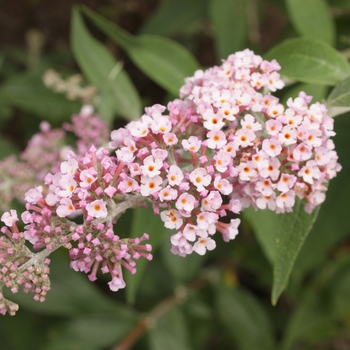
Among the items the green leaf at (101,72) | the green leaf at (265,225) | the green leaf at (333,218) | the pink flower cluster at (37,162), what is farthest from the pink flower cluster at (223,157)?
the green leaf at (101,72)

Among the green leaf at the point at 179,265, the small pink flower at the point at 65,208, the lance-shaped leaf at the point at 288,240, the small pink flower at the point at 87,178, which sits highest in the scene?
the small pink flower at the point at 87,178

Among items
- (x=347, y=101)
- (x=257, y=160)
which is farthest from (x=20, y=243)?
(x=347, y=101)

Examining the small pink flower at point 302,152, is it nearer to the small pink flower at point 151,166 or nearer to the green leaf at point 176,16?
the small pink flower at point 151,166

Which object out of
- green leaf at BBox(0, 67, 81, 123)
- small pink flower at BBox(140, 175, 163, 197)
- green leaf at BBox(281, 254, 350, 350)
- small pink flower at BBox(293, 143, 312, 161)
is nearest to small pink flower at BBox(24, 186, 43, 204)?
small pink flower at BBox(140, 175, 163, 197)

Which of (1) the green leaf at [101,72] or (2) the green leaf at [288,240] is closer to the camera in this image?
(2) the green leaf at [288,240]

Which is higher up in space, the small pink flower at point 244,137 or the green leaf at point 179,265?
the small pink flower at point 244,137

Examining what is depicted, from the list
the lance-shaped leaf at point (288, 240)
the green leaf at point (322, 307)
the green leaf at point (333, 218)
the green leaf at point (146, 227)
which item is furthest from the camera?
the green leaf at point (322, 307)

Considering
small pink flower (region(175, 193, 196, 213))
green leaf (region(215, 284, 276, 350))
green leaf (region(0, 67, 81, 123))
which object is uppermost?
small pink flower (region(175, 193, 196, 213))

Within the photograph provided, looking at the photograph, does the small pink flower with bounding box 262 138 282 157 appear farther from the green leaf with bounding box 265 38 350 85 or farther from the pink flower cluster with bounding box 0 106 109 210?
the pink flower cluster with bounding box 0 106 109 210

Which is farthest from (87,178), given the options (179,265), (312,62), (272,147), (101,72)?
(179,265)
